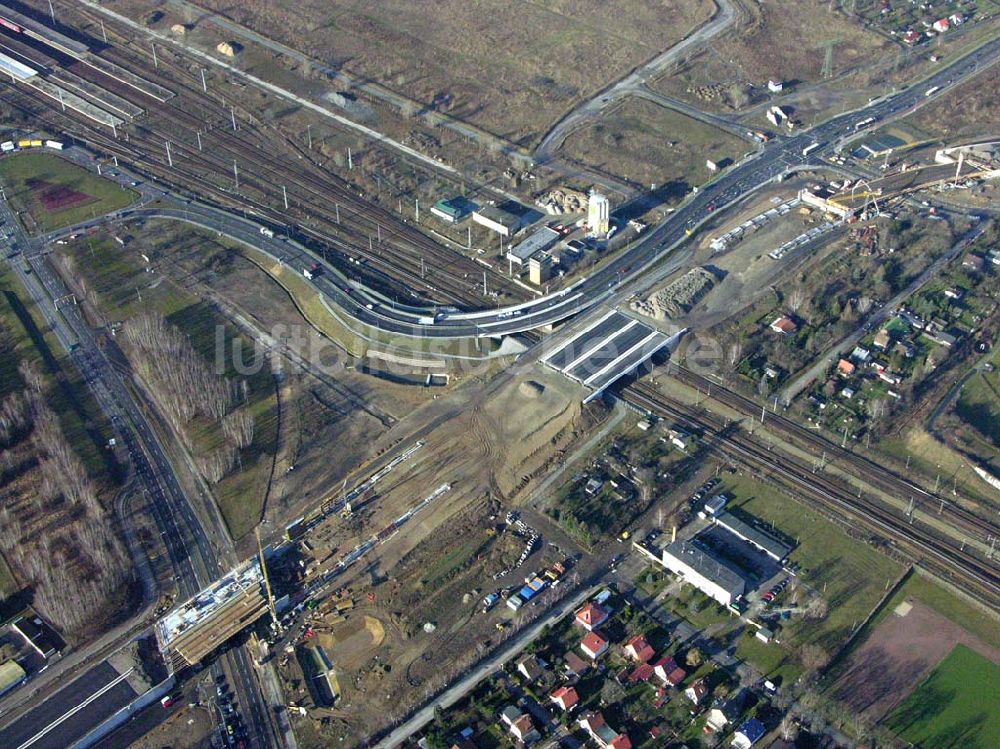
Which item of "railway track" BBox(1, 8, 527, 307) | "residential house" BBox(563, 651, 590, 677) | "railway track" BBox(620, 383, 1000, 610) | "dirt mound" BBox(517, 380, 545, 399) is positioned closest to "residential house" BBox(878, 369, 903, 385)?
"railway track" BBox(620, 383, 1000, 610)

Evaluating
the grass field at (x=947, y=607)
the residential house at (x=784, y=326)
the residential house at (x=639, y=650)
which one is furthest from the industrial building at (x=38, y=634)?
the residential house at (x=784, y=326)

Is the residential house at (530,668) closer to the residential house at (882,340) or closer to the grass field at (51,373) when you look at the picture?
the grass field at (51,373)

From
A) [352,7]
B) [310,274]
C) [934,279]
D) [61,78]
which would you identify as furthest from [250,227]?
[934,279]

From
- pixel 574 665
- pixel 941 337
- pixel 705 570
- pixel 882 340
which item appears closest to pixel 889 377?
pixel 882 340

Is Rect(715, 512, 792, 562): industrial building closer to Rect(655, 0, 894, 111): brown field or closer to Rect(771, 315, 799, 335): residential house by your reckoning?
Rect(771, 315, 799, 335): residential house

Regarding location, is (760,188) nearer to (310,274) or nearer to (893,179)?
(893,179)
